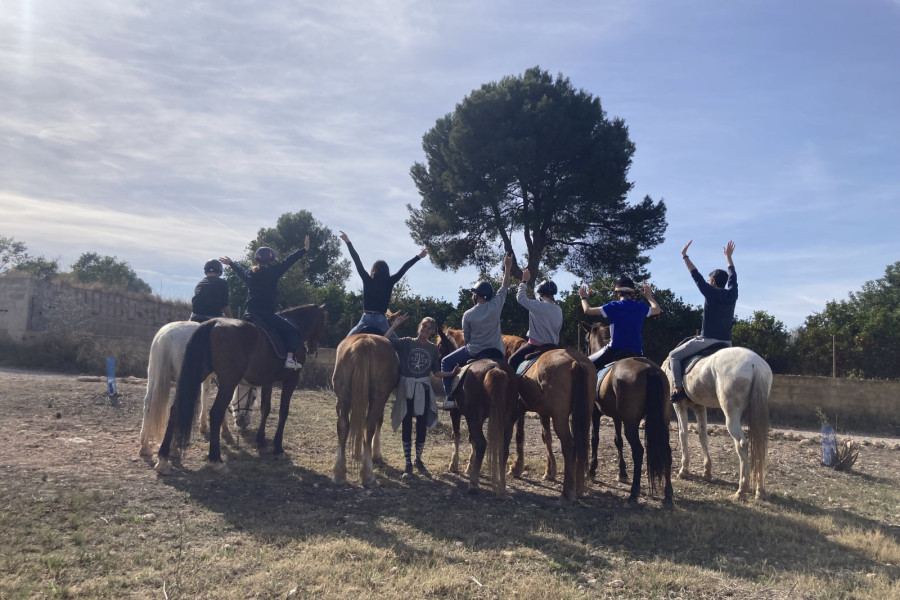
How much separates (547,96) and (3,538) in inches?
982

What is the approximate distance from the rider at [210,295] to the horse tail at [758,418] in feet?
24.7

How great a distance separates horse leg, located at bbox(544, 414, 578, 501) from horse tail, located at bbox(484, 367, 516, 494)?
0.57 m

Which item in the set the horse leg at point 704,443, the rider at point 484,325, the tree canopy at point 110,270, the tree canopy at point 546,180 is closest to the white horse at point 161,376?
the rider at point 484,325

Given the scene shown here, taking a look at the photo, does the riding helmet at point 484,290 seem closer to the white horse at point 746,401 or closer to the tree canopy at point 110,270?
the white horse at point 746,401

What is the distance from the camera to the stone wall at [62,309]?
21.1 meters

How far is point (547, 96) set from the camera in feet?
84.8

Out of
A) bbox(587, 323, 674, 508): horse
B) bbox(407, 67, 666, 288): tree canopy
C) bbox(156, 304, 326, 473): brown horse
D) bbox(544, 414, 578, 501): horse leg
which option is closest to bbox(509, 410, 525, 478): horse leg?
bbox(544, 414, 578, 501): horse leg

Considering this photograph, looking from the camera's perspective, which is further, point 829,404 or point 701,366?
point 829,404

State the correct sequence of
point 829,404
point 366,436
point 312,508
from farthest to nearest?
1. point 829,404
2. point 366,436
3. point 312,508

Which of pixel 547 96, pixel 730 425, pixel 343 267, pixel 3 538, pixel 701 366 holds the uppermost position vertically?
pixel 547 96

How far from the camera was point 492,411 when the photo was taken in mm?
6598

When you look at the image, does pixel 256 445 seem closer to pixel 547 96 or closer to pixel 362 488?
pixel 362 488

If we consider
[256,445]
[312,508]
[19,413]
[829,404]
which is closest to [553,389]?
A: [312,508]

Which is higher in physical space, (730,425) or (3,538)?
(730,425)
